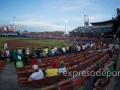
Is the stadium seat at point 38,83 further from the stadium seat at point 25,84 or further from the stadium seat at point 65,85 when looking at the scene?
the stadium seat at point 65,85

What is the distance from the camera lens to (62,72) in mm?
A: 7625

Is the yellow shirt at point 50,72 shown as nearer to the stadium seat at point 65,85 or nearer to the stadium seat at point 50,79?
the stadium seat at point 50,79

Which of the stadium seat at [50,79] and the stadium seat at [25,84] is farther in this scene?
the stadium seat at [50,79]

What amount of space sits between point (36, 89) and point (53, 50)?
10471mm

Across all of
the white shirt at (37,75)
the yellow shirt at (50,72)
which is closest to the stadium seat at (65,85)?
the white shirt at (37,75)

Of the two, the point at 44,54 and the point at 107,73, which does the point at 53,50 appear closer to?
the point at 44,54

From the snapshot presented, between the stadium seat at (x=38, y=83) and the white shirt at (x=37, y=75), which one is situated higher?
the white shirt at (x=37, y=75)

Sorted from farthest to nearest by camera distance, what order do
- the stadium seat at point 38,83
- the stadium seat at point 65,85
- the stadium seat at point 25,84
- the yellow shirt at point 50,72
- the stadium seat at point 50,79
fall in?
the yellow shirt at point 50,72, the stadium seat at point 50,79, the stadium seat at point 38,83, the stadium seat at point 25,84, the stadium seat at point 65,85

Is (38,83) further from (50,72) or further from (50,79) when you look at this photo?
(50,72)

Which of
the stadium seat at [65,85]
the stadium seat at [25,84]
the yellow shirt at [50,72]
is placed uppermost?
the yellow shirt at [50,72]

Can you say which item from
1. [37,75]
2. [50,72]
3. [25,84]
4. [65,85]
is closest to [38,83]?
[37,75]

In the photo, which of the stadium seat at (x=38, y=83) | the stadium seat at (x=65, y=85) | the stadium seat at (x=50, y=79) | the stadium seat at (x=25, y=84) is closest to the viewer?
the stadium seat at (x=65, y=85)

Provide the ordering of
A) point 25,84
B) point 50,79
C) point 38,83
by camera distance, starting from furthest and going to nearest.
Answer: point 50,79, point 38,83, point 25,84

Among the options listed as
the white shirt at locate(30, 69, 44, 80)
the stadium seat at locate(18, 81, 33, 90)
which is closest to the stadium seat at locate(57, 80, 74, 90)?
the white shirt at locate(30, 69, 44, 80)
